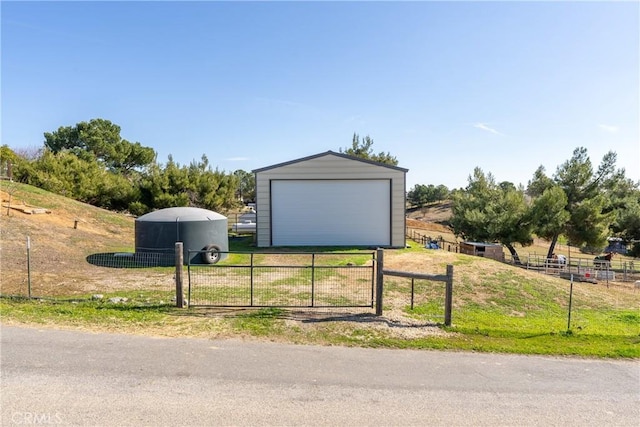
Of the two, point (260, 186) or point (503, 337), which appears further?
point (260, 186)

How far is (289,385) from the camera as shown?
4.07m

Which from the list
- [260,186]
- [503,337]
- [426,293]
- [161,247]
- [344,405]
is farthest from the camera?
[260,186]

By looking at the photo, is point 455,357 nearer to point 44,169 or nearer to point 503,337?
point 503,337

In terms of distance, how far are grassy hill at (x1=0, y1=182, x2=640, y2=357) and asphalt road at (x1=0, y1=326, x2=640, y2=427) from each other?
0.48 m

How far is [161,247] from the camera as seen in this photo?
39.2 ft

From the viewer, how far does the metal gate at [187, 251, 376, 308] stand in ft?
24.5

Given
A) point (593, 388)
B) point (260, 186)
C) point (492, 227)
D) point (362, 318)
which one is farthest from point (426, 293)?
point (492, 227)

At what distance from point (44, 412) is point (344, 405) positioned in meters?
2.92

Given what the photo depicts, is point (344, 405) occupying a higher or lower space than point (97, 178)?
lower

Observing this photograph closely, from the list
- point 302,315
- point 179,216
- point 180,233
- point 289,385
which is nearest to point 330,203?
point 179,216

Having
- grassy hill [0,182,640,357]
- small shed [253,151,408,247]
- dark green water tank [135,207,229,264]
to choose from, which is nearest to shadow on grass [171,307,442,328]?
grassy hill [0,182,640,357]
